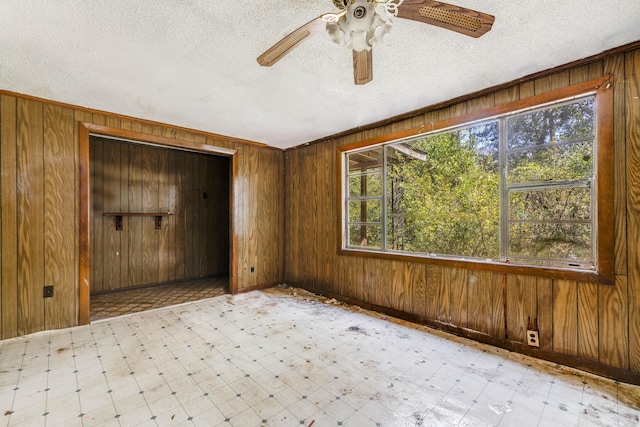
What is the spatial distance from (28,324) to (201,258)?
2767 mm

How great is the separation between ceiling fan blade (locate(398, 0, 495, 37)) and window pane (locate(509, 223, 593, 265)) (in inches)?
75.1

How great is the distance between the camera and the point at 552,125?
2.43 meters

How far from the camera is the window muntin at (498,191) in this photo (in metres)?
2.31

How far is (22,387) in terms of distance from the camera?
2.01m

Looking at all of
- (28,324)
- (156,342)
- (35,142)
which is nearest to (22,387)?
(156,342)

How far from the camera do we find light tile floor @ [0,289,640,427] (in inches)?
67.9

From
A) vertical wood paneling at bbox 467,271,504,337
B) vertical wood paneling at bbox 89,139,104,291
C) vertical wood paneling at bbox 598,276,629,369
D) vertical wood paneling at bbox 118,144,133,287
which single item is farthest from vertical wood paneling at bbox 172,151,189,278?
vertical wood paneling at bbox 598,276,629,369

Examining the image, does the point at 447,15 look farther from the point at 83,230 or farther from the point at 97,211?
the point at 97,211

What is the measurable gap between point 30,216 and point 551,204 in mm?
5194

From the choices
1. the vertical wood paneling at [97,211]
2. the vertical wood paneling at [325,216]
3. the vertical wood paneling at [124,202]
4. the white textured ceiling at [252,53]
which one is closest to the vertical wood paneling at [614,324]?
the white textured ceiling at [252,53]

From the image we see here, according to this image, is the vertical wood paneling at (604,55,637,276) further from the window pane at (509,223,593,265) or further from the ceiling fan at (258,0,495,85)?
the ceiling fan at (258,0,495,85)

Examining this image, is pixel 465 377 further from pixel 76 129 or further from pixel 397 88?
pixel 76 129

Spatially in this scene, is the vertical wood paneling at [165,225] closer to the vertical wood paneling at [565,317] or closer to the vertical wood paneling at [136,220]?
the vertical wood paneling at [136,220]

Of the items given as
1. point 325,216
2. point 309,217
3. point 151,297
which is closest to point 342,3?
point 325,216
